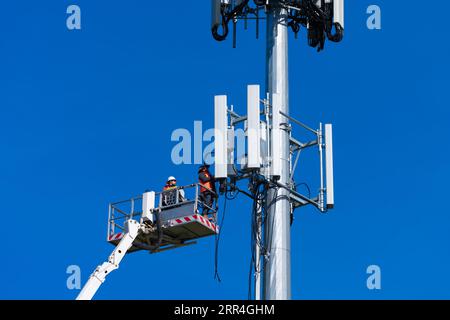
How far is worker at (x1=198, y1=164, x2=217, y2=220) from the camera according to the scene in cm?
5241

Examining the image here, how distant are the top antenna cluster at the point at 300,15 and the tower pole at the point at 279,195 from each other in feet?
1.73

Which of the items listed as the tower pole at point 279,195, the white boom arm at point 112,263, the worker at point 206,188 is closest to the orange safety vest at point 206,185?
the worker at point 206,188

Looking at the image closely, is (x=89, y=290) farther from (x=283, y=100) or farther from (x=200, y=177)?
(x=283, y=100)

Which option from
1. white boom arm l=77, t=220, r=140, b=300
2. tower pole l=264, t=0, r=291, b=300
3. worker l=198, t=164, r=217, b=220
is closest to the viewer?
tower pole l=264, t=0, r=291, b=300

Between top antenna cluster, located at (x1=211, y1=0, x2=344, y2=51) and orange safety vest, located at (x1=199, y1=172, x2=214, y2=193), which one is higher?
top antenna cluster, located at (x1=211, y1=0, x2=344, y2=51)

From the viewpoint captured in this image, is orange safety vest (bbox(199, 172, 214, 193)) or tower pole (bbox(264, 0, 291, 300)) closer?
tower pole (bbox(264, 0, 291, 300))

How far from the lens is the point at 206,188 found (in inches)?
2064

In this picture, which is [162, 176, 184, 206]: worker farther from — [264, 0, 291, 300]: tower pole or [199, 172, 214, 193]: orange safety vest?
[264, 0, 291, 300]: tower pole

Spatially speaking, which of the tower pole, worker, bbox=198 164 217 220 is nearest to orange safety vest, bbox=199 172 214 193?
worker, bbox=198 164 217 220

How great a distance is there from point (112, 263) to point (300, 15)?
1220 centimetres

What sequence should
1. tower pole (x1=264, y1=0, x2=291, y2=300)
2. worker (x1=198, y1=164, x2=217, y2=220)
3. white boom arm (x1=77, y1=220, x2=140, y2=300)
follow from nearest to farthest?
tower pole (x1=264, y1=0, x2=291, y2=300) < white boom arm (x1=77, y1=220, x2=140, y2=300) < worker (x1=198, y1=164, x2=217, y2=220)

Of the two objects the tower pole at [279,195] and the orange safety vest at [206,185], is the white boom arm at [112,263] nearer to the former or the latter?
the orange safety vest at [206,185]

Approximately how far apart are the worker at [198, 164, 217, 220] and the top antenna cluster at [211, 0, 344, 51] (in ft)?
17.3
